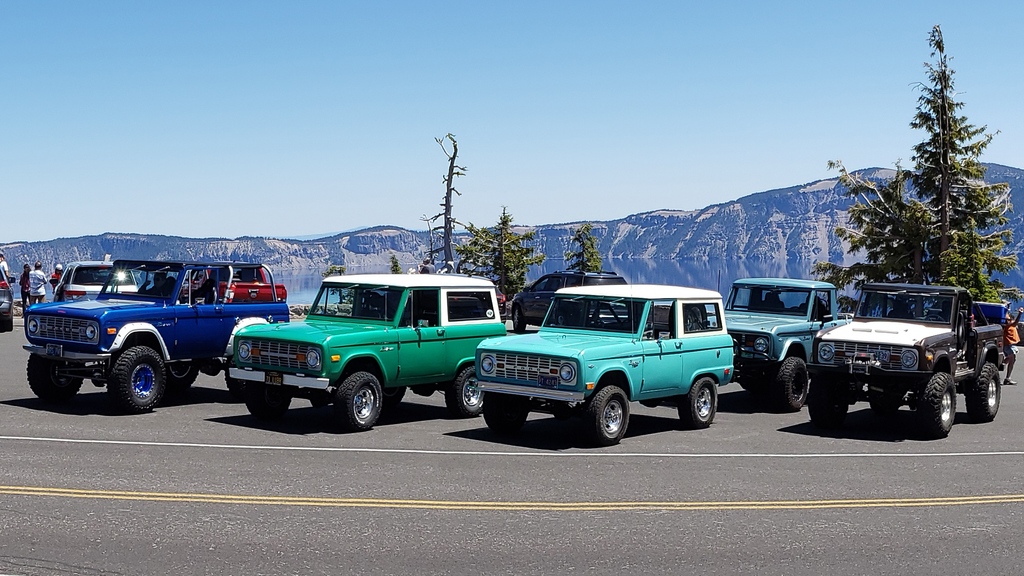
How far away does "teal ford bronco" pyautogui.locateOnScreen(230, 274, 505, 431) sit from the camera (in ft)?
50.5

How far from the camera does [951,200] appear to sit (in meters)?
53.2

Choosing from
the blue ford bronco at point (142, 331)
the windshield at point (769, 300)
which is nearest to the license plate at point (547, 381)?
the blue ford bronco at point (142, 331)

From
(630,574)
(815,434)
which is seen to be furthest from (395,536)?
(815,434)

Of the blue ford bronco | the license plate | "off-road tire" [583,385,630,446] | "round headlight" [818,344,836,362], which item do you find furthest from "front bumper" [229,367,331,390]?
"round headlight" [818,344,836,362]

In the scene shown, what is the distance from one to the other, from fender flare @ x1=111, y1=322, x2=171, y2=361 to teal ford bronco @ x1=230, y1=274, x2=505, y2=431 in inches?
75.0

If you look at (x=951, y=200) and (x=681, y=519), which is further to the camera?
(x=951, y=200)

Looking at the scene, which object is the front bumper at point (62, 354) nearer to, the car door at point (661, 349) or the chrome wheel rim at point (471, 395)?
the chrome wheel rim at point (471, 395)

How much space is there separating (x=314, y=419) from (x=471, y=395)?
8.14 ft

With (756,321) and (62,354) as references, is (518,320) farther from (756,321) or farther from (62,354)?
(62,354)

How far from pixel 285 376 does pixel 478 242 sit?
58.0 m

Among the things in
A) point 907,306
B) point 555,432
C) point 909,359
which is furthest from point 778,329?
point 555,432

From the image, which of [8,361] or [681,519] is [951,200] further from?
[681,519]

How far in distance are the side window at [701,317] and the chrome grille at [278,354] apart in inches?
224

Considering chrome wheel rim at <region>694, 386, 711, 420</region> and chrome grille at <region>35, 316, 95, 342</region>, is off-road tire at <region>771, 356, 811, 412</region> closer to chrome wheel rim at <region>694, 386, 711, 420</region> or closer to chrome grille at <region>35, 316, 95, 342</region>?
chrome wheel rim at <region>694, 386, 711, 420</region>
